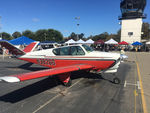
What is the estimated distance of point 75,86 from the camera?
5535 millimetres

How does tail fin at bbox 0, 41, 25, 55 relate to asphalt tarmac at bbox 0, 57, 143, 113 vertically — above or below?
above

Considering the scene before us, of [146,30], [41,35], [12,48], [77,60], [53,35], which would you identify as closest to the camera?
[77,60]

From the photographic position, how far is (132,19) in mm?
38062

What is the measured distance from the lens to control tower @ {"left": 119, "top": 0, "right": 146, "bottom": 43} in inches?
1454

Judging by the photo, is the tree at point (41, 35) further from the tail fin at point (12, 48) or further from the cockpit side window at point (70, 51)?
the cockpit side window at point (70, 51)

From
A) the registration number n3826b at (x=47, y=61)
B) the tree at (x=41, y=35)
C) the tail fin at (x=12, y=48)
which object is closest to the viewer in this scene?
the registration number n3826b at (x=47, y=61)

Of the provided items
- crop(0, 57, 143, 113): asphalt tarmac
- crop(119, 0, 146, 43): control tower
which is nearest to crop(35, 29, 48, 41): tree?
crop(119, 0, 146, 43): control tower

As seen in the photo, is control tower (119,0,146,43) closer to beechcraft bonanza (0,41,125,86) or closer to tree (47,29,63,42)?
beechcraft bonanza (0,41,125,86)

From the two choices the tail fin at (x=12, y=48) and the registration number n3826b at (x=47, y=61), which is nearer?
the registration number n3826b at (x=47, y=61)

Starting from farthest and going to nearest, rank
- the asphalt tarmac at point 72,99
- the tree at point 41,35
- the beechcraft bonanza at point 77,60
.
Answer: the tree at point 41,35 < the beechcraft bonanza at point 77,60 < the asphalt tarmac at point 72,99

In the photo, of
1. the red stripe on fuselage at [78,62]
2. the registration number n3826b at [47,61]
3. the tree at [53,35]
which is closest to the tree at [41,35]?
the tree at [53,35]

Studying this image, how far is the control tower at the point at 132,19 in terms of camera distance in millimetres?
36938

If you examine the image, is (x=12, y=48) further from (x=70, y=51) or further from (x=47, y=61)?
(x=70, y=51)

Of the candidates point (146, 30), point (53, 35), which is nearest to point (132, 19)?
point (146, 30)
